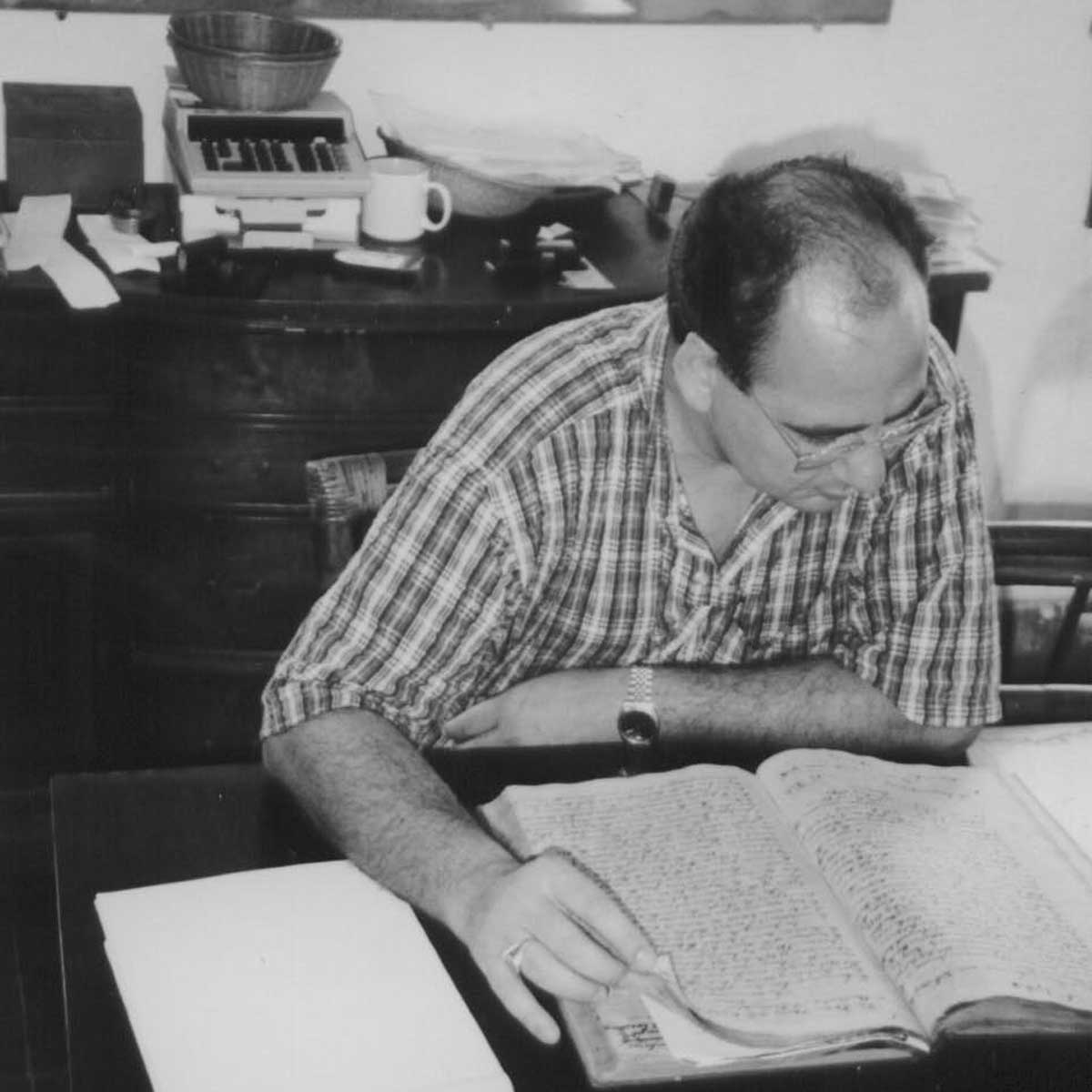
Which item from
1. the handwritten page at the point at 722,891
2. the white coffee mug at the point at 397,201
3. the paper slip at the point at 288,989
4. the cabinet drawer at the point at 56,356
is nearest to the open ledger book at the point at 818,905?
the handwritten page at the point at 722,891

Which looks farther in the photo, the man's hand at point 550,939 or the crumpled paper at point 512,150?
the crumpled paper at point 512,150

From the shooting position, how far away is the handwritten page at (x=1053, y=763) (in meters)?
1.47

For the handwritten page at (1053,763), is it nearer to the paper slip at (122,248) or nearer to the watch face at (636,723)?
the watch face at (636,723)

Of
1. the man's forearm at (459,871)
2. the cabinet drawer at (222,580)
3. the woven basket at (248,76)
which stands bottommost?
the cabinet drawer at (222,580)

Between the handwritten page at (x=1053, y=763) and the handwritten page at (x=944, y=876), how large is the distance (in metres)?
0.06

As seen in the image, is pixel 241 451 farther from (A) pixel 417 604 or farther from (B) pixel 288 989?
(B) pixel 288 989

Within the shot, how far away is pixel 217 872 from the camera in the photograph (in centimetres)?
129

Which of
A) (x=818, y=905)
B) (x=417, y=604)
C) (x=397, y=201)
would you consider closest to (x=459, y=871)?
(x=818, y=905)

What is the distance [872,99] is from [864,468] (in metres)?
1.63

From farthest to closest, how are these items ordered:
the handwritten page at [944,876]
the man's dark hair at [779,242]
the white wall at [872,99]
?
the white wall at [872,99]
the man's dark hair at [779,242]
the handwritten page at [944,876]

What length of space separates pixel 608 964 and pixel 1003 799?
49 cm

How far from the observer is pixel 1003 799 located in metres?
1.44

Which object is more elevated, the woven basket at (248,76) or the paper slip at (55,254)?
the woven basket at (248,76)

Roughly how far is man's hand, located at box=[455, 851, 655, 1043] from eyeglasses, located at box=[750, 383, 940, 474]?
49 cm
